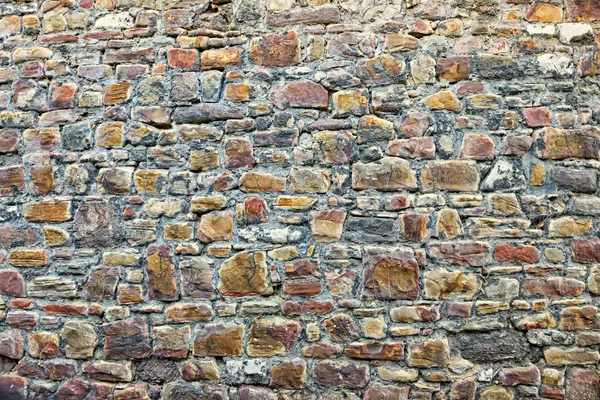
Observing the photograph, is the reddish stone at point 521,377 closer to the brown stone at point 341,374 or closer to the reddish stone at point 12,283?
the brown stone at point 341,374

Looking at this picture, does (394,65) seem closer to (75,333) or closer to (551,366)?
(551,366)

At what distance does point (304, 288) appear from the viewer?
7.34ft

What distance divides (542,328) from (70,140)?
2.49 m

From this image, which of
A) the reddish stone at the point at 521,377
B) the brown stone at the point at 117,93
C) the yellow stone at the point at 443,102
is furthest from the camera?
the brown stone at the point at 117,93

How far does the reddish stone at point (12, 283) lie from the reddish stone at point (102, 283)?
0.35 metres

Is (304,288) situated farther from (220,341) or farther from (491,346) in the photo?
(491,346)

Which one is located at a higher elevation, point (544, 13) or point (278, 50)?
point (544, 13)

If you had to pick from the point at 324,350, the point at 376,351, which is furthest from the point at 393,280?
the point at 324,350

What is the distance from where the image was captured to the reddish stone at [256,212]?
7.48ft

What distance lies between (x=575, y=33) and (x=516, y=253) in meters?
1.13

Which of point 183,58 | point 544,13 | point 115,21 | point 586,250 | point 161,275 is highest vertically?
point 544,13

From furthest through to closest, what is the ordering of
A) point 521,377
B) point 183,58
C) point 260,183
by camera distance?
point 183,58 < point 260,183 < point 521,377

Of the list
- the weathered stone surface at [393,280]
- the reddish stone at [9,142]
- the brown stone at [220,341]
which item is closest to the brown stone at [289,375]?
the brown stone at [220,341]

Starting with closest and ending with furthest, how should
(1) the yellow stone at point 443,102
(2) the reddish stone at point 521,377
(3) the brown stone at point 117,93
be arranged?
1. (2) the reddish stone at point 521,377
2. (1) the yellow stone at point 443,102
3. (3) the brown stone at point 117,93
